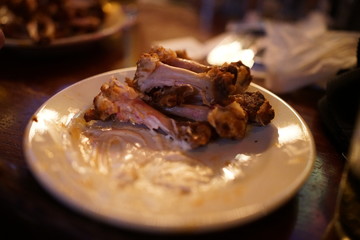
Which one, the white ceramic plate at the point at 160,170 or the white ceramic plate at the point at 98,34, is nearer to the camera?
the white ceramic plate at the point at 160,170

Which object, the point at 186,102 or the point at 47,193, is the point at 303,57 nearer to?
the point at 186,102

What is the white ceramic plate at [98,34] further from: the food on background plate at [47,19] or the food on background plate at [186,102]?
the food on background plate at [186,102]

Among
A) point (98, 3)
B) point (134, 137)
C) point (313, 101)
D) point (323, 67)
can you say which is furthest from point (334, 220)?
point (98, 3)

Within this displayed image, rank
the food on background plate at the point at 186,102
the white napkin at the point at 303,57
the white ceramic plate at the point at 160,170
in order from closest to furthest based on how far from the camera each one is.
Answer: the white ceramic plate at the point at 160,170 < the food on background plate at the point at 186,102 < the white napkin at the point at 303,57

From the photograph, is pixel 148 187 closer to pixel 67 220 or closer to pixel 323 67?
pixel 67 220

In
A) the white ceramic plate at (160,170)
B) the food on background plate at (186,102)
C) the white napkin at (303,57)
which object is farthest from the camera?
the white napkin at (303,57)

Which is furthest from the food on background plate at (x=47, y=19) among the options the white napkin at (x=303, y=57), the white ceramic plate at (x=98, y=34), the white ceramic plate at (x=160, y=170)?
the white napkin at (x=303, y=57)

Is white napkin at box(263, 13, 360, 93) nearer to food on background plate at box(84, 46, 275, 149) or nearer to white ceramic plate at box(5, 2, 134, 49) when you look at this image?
food on background plate at box(84, 46, 275, 149)
